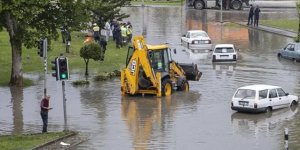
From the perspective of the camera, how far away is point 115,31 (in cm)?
5619

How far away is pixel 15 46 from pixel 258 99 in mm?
13968

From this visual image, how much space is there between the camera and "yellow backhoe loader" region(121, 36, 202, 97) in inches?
1419

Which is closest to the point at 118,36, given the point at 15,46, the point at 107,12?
the point at 107,12

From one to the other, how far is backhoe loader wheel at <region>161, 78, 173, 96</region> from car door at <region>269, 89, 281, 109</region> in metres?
5.85

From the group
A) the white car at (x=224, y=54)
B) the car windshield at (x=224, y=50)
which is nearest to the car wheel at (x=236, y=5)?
the car windshield at (x=224, y=50)

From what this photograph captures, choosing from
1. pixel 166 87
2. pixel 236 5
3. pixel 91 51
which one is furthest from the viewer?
pixel 236 5

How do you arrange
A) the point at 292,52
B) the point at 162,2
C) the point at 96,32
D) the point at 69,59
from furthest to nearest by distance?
1. the point at 162,2
2. the point at 96,32
3. the point at 292,52
4. the point at 69,59

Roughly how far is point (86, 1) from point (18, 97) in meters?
6.87

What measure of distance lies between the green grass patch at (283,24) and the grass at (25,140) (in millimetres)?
47314

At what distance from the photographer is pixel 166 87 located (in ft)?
120

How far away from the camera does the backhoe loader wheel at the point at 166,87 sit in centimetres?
3641

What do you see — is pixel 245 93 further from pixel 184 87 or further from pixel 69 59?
pixel 69 59

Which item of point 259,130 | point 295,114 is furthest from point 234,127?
point 295,114

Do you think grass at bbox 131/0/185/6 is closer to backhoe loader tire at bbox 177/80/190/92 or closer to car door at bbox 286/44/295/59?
car door at bbox 286/44/295/59
